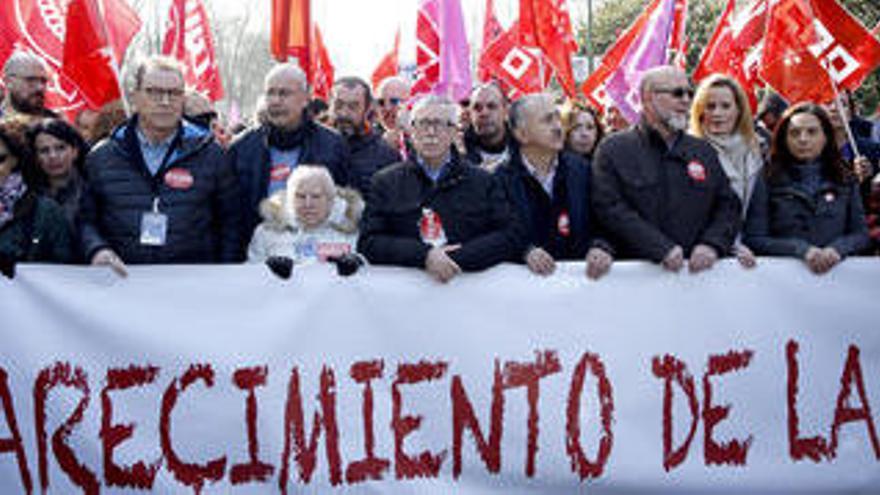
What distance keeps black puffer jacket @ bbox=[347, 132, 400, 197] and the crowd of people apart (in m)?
0.41

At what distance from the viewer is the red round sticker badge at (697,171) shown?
4.86 meters

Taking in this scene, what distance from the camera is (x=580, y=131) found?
6656mm

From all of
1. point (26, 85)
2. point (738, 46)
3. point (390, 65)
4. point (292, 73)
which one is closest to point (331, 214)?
point (292, 73)

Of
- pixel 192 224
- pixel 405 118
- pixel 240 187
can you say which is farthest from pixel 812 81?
pixel 192 224

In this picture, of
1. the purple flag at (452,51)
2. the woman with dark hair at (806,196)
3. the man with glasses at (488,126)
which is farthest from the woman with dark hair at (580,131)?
the woman with dark hair at (806,196)

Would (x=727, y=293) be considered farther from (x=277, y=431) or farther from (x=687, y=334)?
(x=277, y=431)

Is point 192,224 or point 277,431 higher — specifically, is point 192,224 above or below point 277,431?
above

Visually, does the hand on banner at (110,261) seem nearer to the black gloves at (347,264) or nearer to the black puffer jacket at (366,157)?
the black gloves at (347,264)

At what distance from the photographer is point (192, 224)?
4664 millimetres

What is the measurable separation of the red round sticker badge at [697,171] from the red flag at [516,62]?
3.90 meters

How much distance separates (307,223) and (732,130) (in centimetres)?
220

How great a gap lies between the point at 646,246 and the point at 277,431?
5.66ft

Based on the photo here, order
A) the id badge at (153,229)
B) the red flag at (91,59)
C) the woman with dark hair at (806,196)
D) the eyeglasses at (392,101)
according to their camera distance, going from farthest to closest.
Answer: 1. the eyeglasses at (392,101)
2. the red flag at (91,59)
3. the woman with dark hair at (806,196)
4. the id badge at (153,229)

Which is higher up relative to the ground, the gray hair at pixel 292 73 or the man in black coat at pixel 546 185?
the gray hair at pixel 292 73
